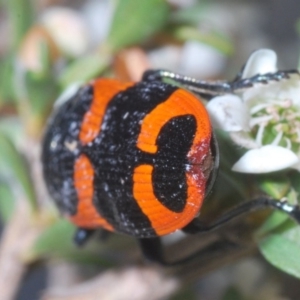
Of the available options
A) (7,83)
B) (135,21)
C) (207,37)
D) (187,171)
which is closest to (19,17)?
(7,83)

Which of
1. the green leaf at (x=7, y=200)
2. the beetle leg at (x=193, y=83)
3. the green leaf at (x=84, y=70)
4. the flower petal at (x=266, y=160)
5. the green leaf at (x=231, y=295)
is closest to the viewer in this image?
the flower petal at (x=266, y=160)

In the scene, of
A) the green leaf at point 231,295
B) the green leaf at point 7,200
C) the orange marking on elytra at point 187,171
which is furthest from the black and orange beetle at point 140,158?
the green leaf at point 7,200

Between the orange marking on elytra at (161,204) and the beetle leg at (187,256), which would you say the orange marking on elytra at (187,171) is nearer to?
the orange marking on elytra at (161,204)

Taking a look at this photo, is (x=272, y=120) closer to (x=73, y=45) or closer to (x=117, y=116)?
(x=117, y=116)

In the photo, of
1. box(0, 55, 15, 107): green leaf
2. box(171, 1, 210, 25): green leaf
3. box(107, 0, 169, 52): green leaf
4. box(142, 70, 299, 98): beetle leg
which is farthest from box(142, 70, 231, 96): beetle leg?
box(0, 55, 15, 107): green leaf

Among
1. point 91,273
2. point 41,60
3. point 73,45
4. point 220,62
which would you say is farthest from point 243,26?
point 91,273
